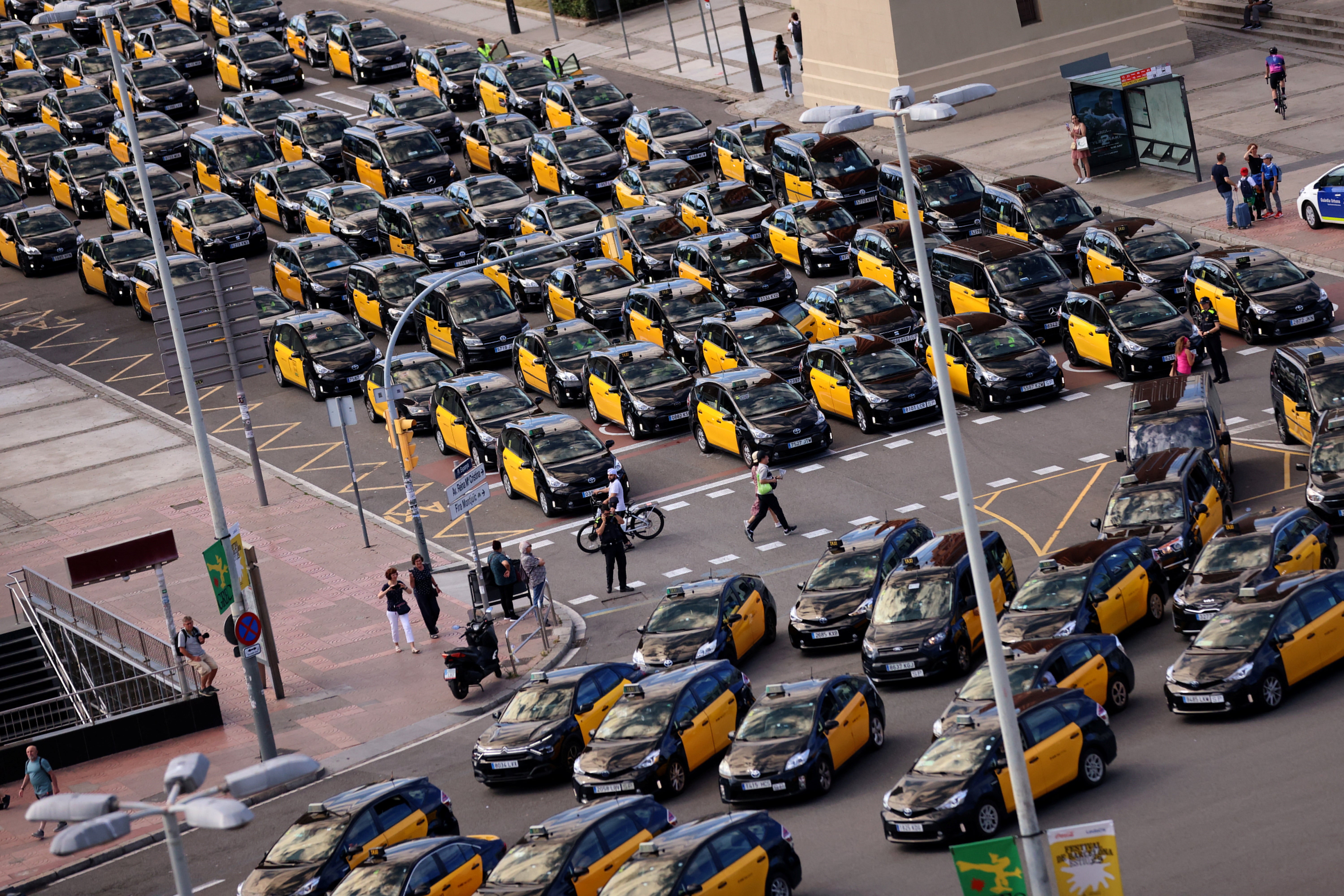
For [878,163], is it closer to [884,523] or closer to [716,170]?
[716,170]

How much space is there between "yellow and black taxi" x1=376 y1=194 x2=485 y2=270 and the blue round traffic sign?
66.3ft

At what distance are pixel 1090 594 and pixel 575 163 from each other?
2932cm

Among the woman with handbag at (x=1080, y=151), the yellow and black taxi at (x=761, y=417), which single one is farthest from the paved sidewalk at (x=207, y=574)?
the woman with handbag at (x=1080, y=151)

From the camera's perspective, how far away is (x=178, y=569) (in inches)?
1533

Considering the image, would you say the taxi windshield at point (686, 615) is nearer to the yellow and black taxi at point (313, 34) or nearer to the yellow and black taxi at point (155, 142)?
the yellow and black taxi at point (155, 142)

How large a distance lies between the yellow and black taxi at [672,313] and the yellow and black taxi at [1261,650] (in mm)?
19069

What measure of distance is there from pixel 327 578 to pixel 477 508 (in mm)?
3648

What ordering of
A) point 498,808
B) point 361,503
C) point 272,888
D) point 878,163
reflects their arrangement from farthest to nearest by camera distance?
point 878,163 < point 361,503 < point 498,808 < point 272,888

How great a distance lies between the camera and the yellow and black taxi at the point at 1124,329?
→ 37844 millimetres

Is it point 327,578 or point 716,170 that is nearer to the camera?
point 327,578

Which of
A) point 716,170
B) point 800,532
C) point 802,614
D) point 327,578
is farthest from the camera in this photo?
point 716,170

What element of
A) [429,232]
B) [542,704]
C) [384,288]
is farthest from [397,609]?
[429,232]

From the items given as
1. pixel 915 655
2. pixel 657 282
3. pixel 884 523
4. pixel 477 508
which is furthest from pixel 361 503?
pixel 915 655

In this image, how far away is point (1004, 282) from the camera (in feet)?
136
